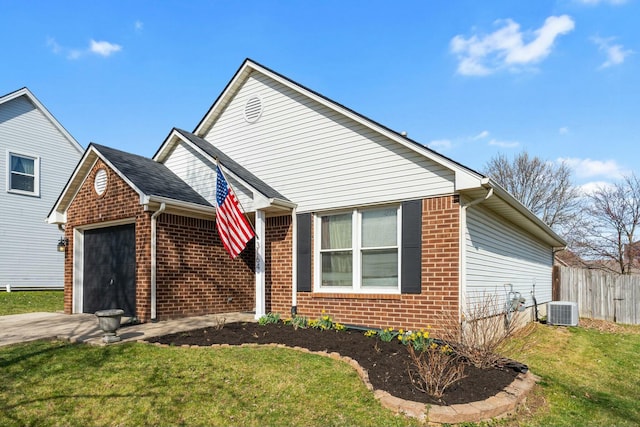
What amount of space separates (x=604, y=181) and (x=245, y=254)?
27103 millimetres

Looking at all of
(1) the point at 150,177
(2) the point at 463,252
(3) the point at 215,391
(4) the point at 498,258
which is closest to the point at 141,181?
(1) the point at 150,177

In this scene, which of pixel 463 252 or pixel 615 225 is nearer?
pixel 463 252

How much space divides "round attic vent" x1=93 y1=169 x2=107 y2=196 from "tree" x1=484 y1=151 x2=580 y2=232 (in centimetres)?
3044

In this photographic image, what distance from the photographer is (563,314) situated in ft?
43.2

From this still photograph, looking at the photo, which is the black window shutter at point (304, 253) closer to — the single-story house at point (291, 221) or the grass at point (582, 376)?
the single-story house at point (291, 221)

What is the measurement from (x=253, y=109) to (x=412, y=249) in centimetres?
590

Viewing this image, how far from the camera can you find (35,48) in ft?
35.4

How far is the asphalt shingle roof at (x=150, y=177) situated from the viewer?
9.53 m

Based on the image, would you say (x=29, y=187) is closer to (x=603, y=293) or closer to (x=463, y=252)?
(x=463, y=252)

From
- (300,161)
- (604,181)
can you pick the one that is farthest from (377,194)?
(604,181)

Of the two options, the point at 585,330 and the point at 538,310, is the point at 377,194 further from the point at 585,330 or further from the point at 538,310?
the point at 538,310

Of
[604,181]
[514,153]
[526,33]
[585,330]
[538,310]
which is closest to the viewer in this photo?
[526,33]

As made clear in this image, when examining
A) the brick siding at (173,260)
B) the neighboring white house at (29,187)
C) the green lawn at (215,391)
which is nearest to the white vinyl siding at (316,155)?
the brick siding at (173,260)

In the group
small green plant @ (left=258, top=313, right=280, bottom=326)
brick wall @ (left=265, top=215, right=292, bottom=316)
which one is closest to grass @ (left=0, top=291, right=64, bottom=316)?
brick wall @ (left=265, top=215, right=292, bottom=316)
